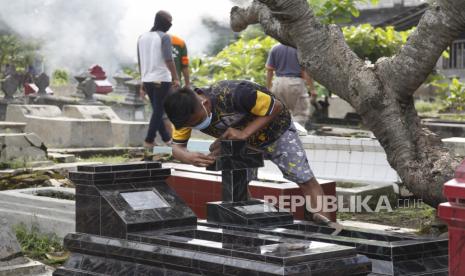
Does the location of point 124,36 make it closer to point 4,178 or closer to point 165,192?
point 4,178

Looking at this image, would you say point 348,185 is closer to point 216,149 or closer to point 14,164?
point 216,149

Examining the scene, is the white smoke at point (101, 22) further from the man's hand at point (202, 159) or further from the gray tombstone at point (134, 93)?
the man's hand at point (202, 159)

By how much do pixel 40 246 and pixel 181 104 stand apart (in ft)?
7.68

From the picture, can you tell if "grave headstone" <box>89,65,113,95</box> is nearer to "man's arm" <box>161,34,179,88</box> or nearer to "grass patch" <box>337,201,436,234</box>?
"man's arm" <box>161,34,179,88</box>

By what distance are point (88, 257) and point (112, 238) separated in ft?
0.83

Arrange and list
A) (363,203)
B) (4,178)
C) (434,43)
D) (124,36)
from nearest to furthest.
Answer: (434,43)
(363,203)
(4,178)
(124,36)

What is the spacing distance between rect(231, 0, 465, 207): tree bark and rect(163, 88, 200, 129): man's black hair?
1864 millimetres

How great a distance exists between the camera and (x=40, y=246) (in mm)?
7594

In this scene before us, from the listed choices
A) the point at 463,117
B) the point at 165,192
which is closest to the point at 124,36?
the point at 463,117

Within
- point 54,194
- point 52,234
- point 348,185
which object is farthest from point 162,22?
point 52,234

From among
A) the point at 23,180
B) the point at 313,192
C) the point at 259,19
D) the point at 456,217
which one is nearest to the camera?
the point at 456,217

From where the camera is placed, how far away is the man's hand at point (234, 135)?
6.27 m

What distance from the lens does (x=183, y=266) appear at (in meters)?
5.27

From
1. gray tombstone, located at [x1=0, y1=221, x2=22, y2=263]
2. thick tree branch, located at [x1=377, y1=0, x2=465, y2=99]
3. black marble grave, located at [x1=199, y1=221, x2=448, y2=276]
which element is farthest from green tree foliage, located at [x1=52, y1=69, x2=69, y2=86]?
black marble grave, located at [x1=199, y1=221, x2=448, y2=276]
